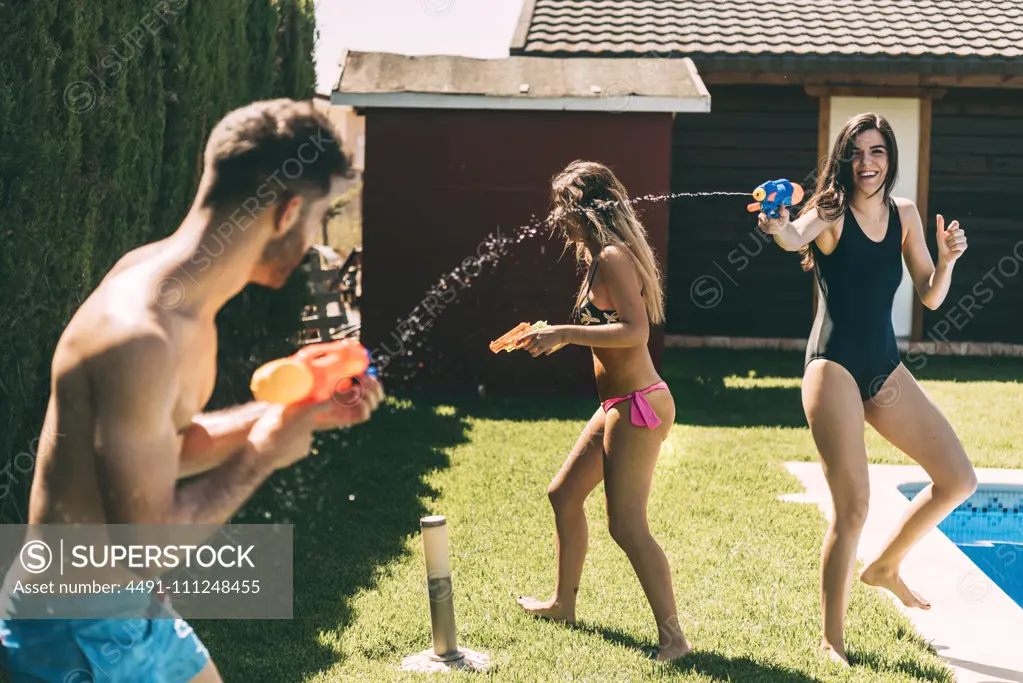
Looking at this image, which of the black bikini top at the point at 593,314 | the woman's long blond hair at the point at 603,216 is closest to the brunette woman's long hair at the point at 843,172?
the woman's long blond hair at the point at 603,216

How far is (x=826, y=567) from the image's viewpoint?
4117mm

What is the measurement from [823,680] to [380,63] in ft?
25.7

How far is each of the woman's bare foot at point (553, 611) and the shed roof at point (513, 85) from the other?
5.93 metres

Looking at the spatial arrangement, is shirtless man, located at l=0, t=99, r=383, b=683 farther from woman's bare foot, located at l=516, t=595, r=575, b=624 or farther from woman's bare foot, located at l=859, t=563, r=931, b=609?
woman's bare foot, located at l=859, t=563, r=931, b=609

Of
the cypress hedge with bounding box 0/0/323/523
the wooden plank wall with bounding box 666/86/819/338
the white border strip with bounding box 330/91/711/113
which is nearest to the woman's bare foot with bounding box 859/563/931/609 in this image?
the cypress hedge with bounding box 0/0/323/523

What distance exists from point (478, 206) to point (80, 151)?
5.21 meters

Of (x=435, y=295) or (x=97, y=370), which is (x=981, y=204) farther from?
(x=97, y=370)

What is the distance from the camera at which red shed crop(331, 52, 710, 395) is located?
9.84 meters

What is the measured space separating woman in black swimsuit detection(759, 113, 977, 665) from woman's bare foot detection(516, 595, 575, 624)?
38.9 inches

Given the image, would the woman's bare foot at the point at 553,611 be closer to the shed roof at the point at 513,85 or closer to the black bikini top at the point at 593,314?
the black bikini top at the point at 593,314

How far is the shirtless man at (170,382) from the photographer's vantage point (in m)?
1.86

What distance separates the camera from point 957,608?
15.5 feet

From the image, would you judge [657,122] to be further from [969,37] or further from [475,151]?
[969,37]

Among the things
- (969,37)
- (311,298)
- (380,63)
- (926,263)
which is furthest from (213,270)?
(969,37)
